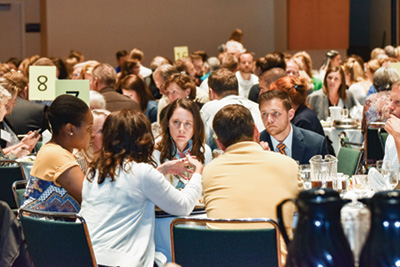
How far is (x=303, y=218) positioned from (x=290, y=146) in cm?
332

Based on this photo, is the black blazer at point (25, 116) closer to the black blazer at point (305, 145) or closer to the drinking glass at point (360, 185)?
the black blazer at point (305, 145)

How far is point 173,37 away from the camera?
1784 centimetres

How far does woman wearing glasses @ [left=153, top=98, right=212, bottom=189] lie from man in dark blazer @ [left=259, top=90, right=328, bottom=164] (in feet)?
1.54

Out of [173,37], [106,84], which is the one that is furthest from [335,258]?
[173,37]

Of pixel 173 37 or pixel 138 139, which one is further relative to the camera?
pixel 173 37

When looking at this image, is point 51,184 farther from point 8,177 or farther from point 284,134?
point 284,134

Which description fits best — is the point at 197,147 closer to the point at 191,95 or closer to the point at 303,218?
the point at 191,95

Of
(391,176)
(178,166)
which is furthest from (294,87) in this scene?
(178,166)

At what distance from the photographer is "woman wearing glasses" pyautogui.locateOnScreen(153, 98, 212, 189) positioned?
449 cm

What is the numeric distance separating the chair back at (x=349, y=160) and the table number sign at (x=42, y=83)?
3095 millimetres

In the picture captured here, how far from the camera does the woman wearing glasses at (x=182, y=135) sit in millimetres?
4488

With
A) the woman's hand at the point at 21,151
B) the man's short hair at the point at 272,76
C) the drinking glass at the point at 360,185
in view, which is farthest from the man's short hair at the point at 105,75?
the drinking glass at the point at 360,185

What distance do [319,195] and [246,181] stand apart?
1629 mm

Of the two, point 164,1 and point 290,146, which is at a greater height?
point 164,1
